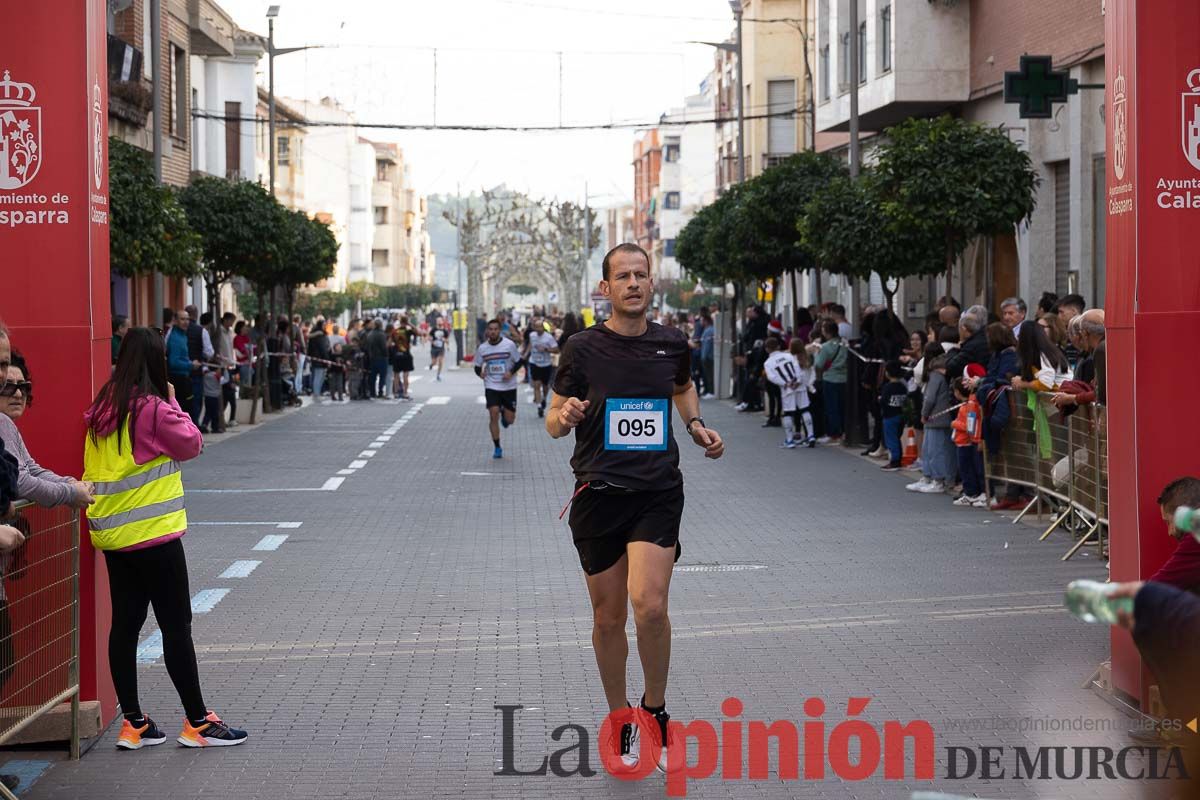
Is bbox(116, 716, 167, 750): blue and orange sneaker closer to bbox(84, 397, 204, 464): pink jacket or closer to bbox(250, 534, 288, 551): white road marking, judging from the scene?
bbox(84, 397, 204, 464): pink jacket

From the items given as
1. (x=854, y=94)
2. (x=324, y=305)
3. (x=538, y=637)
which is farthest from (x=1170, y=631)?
(x=324, y=305)

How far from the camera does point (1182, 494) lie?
6.49m

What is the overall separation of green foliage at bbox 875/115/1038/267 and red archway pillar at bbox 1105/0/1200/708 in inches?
613

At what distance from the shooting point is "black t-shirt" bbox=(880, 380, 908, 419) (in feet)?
69.3

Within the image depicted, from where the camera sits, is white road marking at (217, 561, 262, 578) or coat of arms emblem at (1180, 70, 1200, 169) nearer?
coat of arms emblem at (1180, 70, 1200, 169)

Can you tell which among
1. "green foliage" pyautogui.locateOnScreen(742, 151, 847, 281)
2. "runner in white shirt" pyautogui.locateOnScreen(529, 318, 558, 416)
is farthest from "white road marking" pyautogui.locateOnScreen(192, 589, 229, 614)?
"green foliage" pyautogui.locateOnScreen(742, 151, 847, 281)

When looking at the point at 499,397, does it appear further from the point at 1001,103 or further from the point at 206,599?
the point at 206,599

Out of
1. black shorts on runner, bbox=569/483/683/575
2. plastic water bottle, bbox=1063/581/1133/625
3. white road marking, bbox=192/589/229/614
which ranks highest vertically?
plastic water bottle, bbox=1063/581/1133/625

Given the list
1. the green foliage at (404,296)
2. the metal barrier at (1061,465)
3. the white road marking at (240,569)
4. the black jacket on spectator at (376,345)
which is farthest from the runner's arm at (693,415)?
the green foliage at (404,296)

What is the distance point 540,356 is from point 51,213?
2747 centimetres

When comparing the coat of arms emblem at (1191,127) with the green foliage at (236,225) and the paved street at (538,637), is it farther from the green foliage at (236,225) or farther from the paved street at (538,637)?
the green foliage at (236,225)

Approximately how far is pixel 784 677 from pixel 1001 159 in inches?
641

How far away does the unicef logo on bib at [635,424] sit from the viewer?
22.4 ft

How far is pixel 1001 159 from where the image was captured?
77.7 ft
